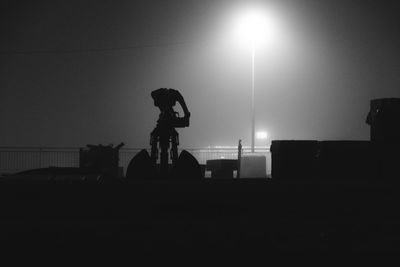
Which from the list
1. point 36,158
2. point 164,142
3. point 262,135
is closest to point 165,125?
point 164,142

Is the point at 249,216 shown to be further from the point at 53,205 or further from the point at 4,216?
the point at 4,216

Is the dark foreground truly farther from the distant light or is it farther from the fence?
the distant light

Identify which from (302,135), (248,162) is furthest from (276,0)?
(248,162)

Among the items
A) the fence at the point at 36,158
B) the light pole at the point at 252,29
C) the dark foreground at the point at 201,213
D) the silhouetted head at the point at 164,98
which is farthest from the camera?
the light pole at the point at 252,29

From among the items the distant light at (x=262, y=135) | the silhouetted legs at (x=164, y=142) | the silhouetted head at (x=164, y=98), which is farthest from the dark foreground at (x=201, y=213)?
the distant light at (x=262, y=135)

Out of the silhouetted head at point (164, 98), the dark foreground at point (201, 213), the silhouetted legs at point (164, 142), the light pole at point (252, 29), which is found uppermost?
the light pole at point (252, 29)

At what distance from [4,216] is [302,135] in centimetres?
990

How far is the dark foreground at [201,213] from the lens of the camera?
1.89m

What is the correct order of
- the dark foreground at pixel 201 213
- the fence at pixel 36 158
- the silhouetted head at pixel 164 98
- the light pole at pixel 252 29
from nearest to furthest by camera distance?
the dark foreground at pixel 201 213
the silhouetted head at pixel 164 98
the fence at pixel 36 158
the light pole at pixel 252 29

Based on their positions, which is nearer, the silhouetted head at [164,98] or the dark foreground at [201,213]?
the dark foreground at [201,213]

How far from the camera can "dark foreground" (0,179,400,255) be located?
6.20 feet

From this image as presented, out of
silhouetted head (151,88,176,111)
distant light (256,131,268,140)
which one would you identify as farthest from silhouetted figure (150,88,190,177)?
distant light (256,131,268,140)

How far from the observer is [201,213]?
6.40 ft

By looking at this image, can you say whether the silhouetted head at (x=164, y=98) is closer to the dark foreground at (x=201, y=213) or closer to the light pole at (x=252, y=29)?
the dark foreground at (x=201, y=213)
